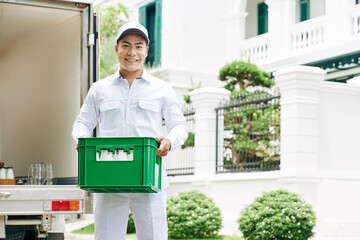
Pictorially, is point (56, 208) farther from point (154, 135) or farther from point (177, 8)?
point (177, 8)

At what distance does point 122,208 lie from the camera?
450cm

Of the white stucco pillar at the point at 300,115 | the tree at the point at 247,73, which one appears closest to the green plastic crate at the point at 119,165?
the white stucco pillar at the point at 300,115

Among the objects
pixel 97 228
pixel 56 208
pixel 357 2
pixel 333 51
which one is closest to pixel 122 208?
pixel 97 228

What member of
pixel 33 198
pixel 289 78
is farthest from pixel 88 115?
pixel 289 78

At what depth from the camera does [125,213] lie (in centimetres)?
453

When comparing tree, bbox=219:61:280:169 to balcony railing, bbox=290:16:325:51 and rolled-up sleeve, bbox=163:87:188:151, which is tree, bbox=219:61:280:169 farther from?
rolled-up sleeve, bbox=163:87:188:151

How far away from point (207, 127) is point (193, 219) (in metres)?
3.41

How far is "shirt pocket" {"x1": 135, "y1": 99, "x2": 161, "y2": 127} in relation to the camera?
4.60 meters

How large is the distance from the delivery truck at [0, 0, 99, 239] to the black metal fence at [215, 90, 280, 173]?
598 cm

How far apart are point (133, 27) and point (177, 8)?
16.7 metres

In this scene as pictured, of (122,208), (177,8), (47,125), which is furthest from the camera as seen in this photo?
(177,8)

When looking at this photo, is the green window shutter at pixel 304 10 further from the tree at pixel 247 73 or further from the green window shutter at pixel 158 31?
the green window shutter at pixel 158 31

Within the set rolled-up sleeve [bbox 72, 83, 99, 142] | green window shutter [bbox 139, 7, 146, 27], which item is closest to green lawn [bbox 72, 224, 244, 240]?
rolled-up sleeve [bbox 72, 83, 99, 142]

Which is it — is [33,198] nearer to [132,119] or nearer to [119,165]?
[132,119]
